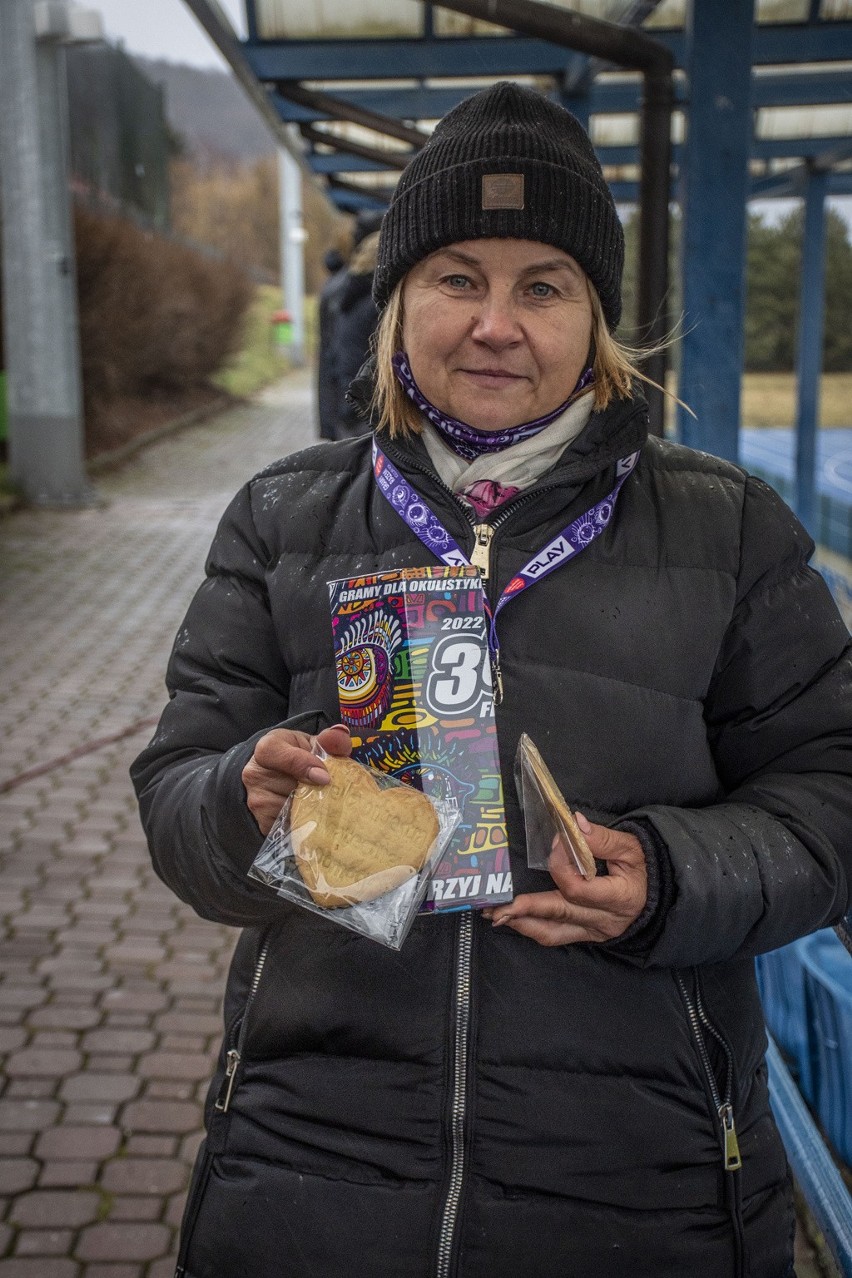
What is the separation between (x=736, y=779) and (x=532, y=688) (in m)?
0.32

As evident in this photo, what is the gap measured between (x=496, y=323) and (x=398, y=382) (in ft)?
0.59

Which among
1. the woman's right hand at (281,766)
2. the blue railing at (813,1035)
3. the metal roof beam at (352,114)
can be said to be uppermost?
the metal roof beam at (352,114)

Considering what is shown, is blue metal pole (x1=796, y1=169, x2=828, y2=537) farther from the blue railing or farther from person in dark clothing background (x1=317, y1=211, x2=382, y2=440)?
the blue railing

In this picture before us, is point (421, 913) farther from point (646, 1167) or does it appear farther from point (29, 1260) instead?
point (29, 1260)

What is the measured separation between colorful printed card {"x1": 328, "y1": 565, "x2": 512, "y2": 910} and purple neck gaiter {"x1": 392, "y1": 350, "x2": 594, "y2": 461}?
31cm

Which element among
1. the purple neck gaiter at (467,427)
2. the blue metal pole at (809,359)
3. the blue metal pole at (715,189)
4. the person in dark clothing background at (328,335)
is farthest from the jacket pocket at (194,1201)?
the blue metal pole at (809,359)

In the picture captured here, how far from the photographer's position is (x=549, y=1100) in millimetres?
1535

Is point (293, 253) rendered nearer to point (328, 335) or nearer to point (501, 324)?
point (328, 335)

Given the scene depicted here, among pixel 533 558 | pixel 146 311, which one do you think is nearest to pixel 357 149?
pixel 533 558

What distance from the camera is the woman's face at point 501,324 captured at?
1.71 metres

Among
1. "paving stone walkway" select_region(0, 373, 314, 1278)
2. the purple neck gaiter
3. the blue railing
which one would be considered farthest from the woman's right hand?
"paving stone walkway" select_region(0, 373, 314, 1278)

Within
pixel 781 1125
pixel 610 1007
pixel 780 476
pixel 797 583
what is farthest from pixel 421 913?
pixel 780 476

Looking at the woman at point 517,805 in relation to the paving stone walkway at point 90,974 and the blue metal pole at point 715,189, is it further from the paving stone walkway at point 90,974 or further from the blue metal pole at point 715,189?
the blue metal pole at point 715,189

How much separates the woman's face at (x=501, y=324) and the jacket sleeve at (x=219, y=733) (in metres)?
0.35
